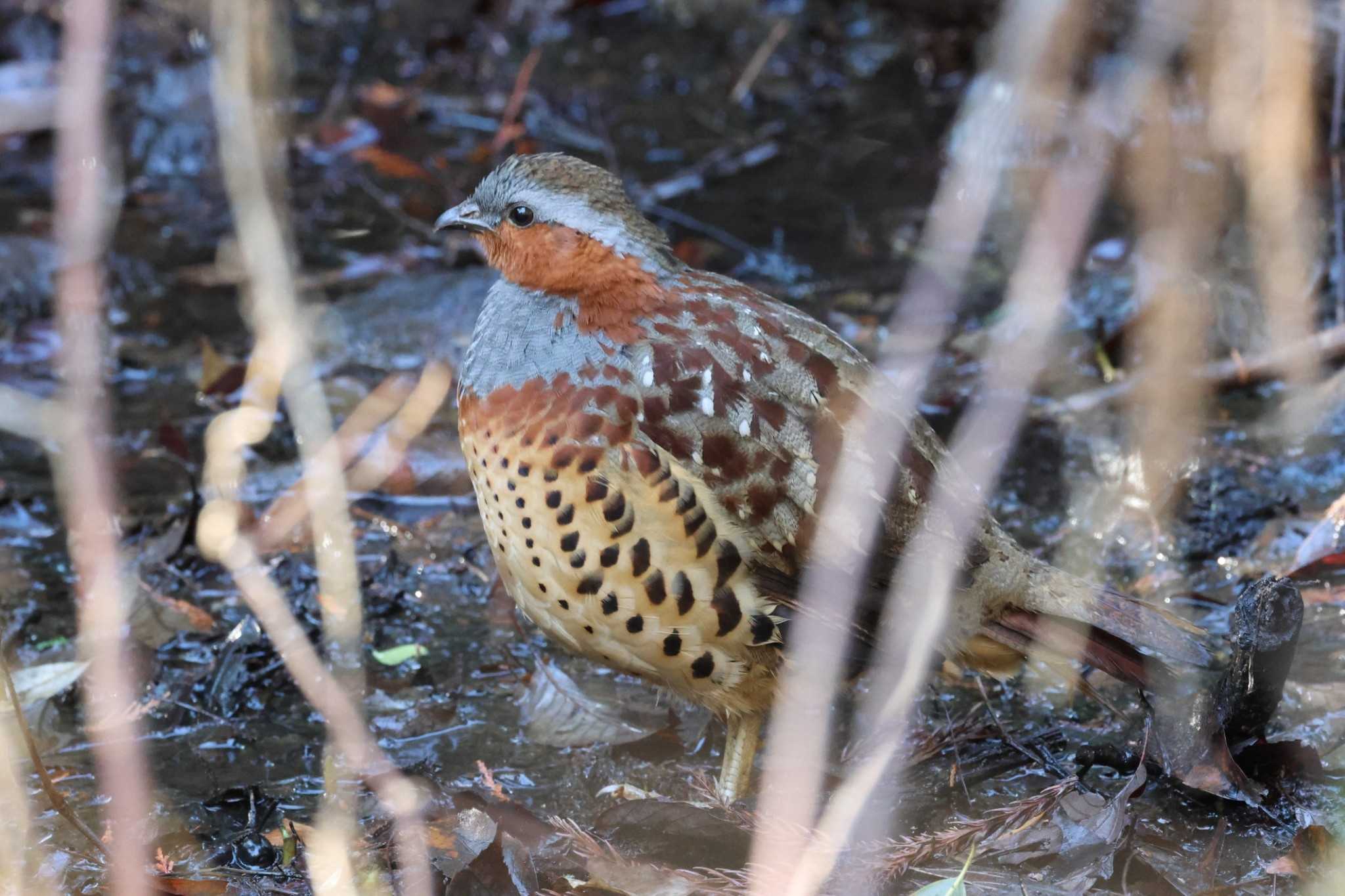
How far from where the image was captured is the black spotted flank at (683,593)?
3.36 metres

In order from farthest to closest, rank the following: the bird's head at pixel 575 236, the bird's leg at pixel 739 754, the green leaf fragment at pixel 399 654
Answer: the green leaf fragment at pixel 399 654 < the bird's leg at pixel 739 754 < the bird's head at pixel 575 236

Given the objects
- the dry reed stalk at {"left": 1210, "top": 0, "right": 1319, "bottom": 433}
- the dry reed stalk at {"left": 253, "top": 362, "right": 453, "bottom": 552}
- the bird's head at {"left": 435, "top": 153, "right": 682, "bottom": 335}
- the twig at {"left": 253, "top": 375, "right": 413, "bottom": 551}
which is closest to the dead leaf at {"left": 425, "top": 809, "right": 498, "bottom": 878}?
the bird's head at {"left": 435, "top": 153, "right": 682, "bottom": 335}

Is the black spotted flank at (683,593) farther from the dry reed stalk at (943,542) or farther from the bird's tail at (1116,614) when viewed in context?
the bird's tail at (1116,614)

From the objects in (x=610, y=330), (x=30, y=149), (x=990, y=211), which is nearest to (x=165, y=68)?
(x=30, y=149)

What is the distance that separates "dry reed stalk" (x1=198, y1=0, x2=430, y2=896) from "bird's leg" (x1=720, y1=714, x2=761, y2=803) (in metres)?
0.82

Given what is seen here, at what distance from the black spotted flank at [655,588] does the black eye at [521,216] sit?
40.2 inches

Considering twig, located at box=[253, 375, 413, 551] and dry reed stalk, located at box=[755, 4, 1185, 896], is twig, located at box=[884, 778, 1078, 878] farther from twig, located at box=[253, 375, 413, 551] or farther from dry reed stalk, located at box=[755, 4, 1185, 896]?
twig, located at box=[253, 375, 413, 551]

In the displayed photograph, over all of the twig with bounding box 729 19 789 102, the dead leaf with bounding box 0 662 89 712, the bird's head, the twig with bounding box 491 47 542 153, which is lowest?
the dead leaf with bounding box 0 662 89 712

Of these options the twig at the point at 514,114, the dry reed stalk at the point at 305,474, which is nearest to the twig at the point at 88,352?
the dry reed stalk at the point at 305,474

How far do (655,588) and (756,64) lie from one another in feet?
18.8

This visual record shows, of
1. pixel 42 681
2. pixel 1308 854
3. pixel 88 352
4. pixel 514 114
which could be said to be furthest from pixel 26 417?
pixel 514 114

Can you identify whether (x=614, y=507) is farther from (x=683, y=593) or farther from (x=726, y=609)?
(x=726, y=609)

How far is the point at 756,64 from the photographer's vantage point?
8.42 metres

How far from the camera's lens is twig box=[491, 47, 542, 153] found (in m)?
7.64
